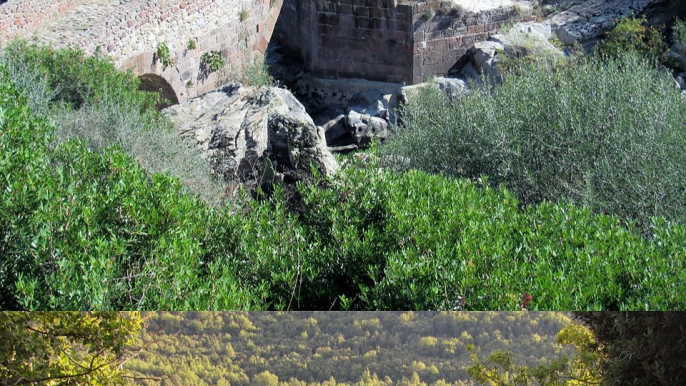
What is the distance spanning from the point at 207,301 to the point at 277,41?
730 inches

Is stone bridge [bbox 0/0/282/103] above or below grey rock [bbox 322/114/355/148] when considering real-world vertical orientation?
above

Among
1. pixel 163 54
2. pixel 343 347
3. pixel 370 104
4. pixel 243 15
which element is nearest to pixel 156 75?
pixel 163 54

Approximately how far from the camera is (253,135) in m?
9.50

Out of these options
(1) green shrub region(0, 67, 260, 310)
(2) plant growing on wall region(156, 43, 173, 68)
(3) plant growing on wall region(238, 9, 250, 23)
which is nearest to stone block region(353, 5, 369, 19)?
(3) plant growing on wall region(238, 9, 250, 23)

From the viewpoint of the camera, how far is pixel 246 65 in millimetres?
18781

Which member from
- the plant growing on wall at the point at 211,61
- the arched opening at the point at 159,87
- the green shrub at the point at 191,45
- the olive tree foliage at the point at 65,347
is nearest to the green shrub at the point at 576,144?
the olive tree foliage at the point at 65,347

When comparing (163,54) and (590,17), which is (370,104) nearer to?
(590,17)

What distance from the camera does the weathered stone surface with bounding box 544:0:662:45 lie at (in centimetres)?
1922

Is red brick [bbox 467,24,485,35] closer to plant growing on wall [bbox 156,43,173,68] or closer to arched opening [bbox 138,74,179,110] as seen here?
arched opening [bbox 138,74,179,110]

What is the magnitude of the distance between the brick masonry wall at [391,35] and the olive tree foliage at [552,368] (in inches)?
681

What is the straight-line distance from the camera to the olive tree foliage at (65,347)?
296 cm

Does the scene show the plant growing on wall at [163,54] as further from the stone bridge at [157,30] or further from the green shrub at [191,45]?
the green shrub at [191,45]

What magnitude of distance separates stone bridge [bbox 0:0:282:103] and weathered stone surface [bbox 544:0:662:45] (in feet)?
22.6

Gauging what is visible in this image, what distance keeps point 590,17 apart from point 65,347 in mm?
18566
